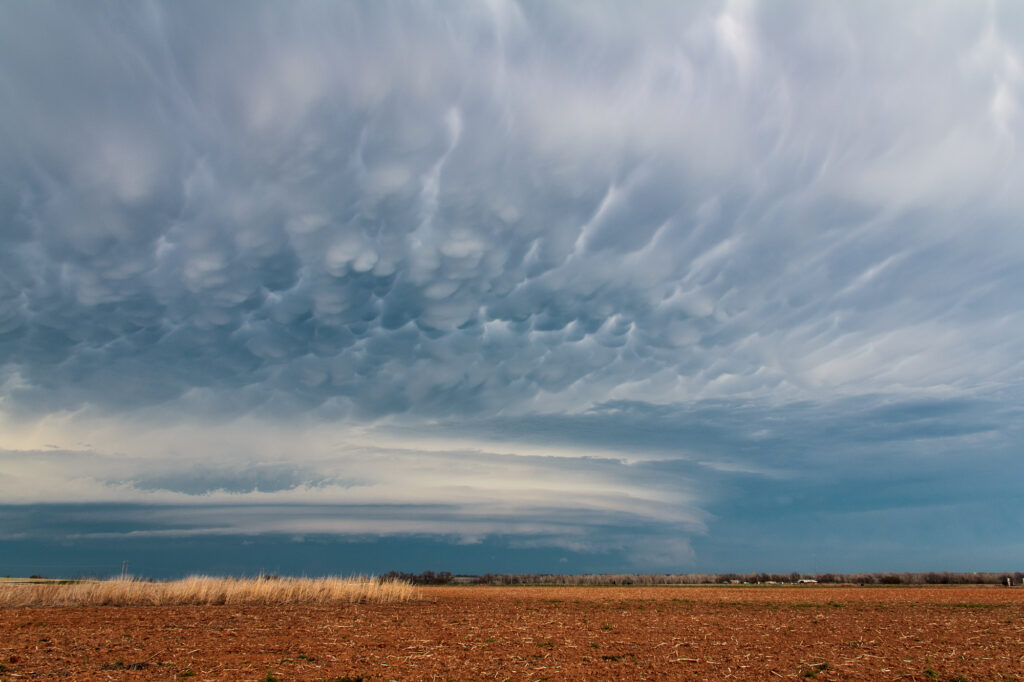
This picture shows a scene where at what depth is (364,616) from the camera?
33.8 m

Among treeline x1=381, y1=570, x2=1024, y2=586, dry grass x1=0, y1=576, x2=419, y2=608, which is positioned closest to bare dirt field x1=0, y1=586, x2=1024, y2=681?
dry grass x1=0, y1=576, x2=419, y2=608

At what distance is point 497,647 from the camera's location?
21.1m

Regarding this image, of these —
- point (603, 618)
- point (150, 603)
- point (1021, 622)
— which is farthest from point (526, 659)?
point (150, 603)

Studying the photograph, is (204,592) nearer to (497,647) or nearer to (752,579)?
(497,647)

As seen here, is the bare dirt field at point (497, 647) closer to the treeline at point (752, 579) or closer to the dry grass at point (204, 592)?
the dry grass at point (204, 592)

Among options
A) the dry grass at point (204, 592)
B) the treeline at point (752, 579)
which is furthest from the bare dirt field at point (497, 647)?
the treeline at point (752, 579)

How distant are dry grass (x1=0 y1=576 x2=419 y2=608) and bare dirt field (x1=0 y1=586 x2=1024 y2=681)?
27.1 feet

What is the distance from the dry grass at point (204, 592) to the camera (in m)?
39.8

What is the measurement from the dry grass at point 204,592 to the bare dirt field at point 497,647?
27.1ft

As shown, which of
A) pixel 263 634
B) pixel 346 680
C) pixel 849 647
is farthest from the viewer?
pixel 263 634

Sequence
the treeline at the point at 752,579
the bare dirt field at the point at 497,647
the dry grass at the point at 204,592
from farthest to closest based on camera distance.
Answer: the treeline at the point at 752,579 → the dry grass at the point at 204,592 → the bare dirt field at the point at 497,647

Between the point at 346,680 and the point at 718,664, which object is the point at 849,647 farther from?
the point at 346,680

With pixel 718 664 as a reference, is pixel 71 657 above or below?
below

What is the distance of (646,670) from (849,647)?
985 centimetres
